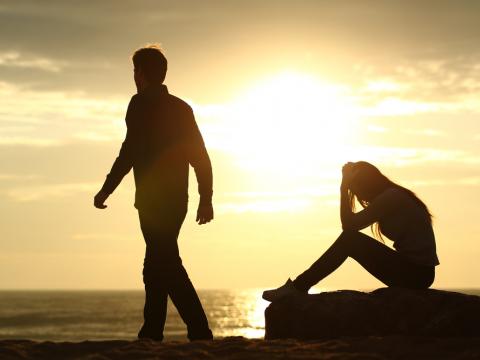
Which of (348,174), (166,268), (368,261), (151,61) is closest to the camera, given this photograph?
(166,268)

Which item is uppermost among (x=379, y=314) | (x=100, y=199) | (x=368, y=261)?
(x=100, y=199)

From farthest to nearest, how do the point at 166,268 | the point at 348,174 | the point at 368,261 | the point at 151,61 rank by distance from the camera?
the point at 348,174 → the point at 368,261 → the point at 151,61 → the point at 166,268

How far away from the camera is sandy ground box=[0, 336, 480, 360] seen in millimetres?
8492

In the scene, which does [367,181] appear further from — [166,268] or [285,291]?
[166,268]

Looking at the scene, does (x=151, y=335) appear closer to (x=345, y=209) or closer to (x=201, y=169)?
(x=201, y=169)

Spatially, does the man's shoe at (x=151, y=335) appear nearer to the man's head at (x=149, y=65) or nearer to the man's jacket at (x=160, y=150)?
the man's jacket at (x=160, y=150)

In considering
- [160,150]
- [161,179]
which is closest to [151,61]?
[160,150]

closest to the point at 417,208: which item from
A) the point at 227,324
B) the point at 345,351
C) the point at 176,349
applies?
the point at 345,351

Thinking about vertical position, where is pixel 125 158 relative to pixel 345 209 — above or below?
above

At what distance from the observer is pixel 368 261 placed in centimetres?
1048

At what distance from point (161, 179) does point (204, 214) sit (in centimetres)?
63

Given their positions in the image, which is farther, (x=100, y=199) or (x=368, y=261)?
(x=368, y=261)

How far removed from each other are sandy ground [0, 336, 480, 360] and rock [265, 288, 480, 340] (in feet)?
2.72

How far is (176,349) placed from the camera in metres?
8.86
